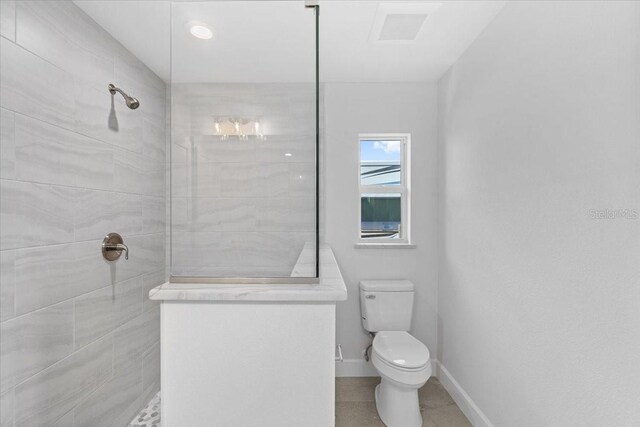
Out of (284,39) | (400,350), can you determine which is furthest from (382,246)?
(284,39)

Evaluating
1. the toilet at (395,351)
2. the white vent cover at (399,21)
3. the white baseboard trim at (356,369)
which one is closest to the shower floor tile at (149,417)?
the white baseboard trim at (356,369)

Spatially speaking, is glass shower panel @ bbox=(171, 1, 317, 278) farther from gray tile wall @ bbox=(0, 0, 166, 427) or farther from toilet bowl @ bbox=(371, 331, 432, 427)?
toilet bowl @ bbox=(371, 331, 432, 427)

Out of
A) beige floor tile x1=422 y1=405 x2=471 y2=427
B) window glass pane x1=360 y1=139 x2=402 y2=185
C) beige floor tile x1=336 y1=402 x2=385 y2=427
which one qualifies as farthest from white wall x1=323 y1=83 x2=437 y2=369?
beige floor tile x1=422 y1=405 x2=471 y2=427

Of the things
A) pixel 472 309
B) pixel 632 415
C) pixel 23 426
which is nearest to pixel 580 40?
pixel 632 415

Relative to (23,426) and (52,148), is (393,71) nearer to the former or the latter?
(52,148)

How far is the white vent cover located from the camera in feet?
5.26

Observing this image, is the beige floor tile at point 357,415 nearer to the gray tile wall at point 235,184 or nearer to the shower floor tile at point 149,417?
the shower floor tile at point 149,417

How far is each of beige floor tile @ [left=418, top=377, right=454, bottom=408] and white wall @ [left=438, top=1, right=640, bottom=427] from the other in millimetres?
222

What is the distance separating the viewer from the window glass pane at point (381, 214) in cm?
268

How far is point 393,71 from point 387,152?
63 cm

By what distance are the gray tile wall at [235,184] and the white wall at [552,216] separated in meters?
1.03

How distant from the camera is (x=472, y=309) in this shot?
1.97 meters

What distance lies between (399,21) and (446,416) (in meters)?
2.41

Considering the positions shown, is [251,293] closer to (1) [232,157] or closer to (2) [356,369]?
(1) [232,157]
